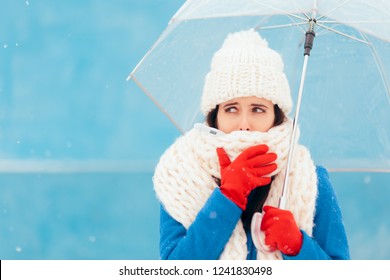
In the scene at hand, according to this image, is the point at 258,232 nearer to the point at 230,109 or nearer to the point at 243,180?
the point at 243,180

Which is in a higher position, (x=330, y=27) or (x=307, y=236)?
(x=330, y=27)

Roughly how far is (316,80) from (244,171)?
0.72 meters

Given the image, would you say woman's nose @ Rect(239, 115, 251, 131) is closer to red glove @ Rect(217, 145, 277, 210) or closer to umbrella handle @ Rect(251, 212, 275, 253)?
red glove @ Rect(217, 145, 277, 210)

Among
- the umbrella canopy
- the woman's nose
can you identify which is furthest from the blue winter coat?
the umbrella canopy

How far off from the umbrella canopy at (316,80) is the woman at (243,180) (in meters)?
0.28

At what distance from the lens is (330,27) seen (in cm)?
197

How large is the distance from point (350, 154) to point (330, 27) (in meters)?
0.47

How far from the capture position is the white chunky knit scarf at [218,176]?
1.70 meters

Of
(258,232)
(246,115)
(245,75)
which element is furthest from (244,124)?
(258,232)

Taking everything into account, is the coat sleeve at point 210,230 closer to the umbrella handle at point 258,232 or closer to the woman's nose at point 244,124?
the umbrella handle at point 258,232

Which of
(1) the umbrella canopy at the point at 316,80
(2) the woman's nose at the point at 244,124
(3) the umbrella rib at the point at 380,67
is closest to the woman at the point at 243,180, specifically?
(2) the woman's nose at the point at 244,124

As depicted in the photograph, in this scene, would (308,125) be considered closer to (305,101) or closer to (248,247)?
(305,101)
